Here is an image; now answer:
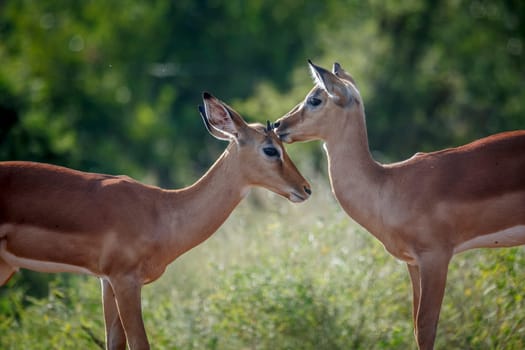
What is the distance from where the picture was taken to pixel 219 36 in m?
27.2

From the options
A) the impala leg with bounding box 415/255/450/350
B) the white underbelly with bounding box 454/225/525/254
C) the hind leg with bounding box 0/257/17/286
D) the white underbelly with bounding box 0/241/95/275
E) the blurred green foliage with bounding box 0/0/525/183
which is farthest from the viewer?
the blurred green foliage with bounding box 0/0/525/183

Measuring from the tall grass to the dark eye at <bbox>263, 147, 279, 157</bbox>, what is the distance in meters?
1.79

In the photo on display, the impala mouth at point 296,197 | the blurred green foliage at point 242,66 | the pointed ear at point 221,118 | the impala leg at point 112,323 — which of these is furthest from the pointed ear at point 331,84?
the blurred green foliage at point 242,66

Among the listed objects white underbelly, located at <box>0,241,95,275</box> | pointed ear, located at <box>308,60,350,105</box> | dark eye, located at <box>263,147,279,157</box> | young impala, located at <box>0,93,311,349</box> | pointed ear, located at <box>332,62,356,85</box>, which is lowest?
white underbelly, located at <box>0,241,95,275</box>

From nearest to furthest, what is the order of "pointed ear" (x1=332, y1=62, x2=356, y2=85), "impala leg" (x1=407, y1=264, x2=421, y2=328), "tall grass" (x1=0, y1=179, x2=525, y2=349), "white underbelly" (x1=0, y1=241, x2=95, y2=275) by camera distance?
"white underbelly" (x1=0, y1=241, x2=95, y2=275) → "impala leg" (x1=407, y1=264, x2=421, y2=328) → "pointed ear" (x1=332, y1=62, x2=356, y2=85) → "tall grass" (x1=0, y1=179, x2=525, y2=349)

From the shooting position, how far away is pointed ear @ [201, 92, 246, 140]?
8336mm

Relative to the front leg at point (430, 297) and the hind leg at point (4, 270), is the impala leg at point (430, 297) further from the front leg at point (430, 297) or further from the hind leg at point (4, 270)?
the hind leg at point (4, 270)

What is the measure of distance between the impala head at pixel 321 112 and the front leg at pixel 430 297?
59.8 inches

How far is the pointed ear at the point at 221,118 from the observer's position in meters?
8.34

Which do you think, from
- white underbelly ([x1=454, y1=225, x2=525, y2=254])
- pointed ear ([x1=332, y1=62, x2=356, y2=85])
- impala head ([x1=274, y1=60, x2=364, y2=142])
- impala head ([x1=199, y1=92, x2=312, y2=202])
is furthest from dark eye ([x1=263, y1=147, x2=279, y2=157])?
white underbelly ([x1=454, y1=225, x2=525, y2=254])

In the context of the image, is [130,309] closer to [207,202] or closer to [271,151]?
[207,202]

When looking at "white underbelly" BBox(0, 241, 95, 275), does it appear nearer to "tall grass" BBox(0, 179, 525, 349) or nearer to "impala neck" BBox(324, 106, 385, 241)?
"tall grass" BBox(0, 179, 525, 349)

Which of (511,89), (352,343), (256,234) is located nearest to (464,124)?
(511,89)

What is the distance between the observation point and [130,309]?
7.84m
